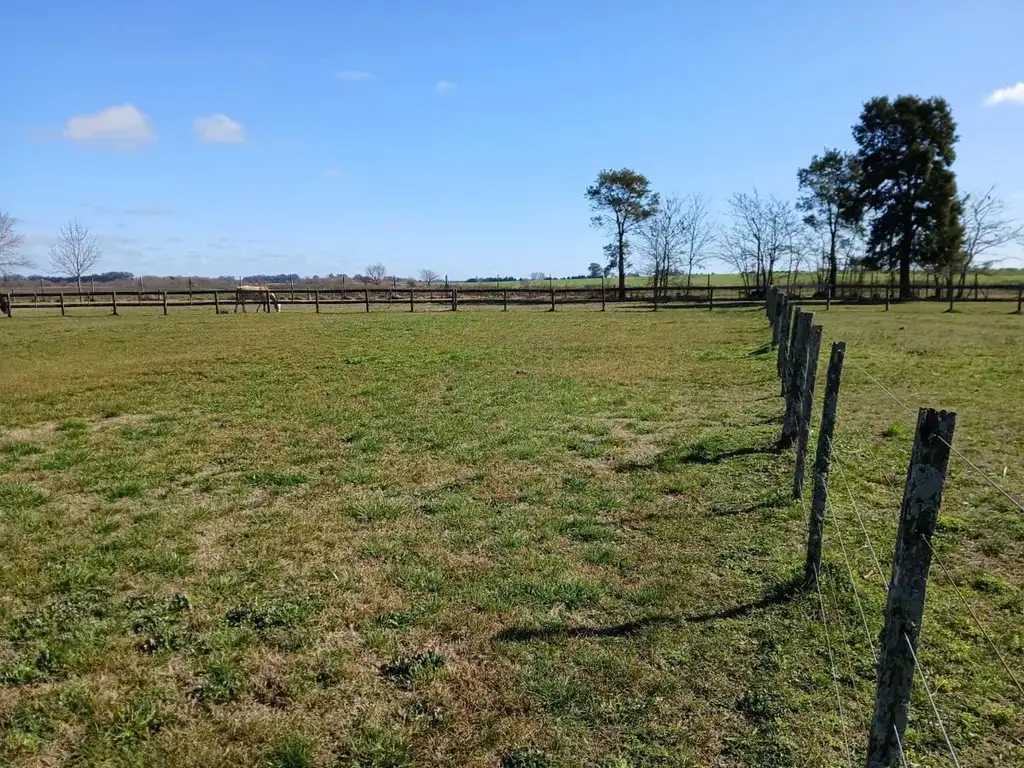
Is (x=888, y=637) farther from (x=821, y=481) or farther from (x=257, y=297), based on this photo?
(x=257, y=297)

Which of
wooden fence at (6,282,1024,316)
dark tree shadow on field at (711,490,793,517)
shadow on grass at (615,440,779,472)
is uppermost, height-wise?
wooden fence at (6,282,1024,316)

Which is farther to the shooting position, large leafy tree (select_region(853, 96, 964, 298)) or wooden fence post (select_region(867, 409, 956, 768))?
large leafy tree (select_region(853, 96, 964, 298))

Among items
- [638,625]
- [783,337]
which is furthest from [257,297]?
[638,625]

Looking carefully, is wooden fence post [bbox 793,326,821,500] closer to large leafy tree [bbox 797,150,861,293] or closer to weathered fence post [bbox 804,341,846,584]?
weathered fence post [bbox 804,341,846,584]

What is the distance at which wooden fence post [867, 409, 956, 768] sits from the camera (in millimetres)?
1946

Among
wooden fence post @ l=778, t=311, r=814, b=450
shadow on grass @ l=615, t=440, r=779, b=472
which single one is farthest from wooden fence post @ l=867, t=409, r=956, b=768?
shadow on grass @ l=615, t=440, r=779, b=472

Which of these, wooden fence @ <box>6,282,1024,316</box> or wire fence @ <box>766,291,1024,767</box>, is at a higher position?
wooden fence @ <box>6,282,1024,316</box>

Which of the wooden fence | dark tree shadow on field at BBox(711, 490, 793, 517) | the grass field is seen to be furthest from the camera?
the wooden fence

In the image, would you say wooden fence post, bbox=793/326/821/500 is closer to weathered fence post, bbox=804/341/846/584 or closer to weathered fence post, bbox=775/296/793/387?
weathered fence post, bbox=804/341/846/584

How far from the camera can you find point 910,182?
42.0 m

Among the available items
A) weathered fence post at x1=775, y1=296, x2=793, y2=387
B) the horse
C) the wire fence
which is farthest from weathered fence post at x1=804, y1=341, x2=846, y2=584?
the horse

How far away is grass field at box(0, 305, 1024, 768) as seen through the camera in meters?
2.84

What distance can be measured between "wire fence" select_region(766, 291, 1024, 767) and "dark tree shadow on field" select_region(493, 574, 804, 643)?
29cm

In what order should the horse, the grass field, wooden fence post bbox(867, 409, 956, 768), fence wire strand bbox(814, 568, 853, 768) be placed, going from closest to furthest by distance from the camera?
wooden fence post bbox(867, 409, 956, 768) → fence wire strand bbox(814, 568, 853, 768) → the grass field → the horse
